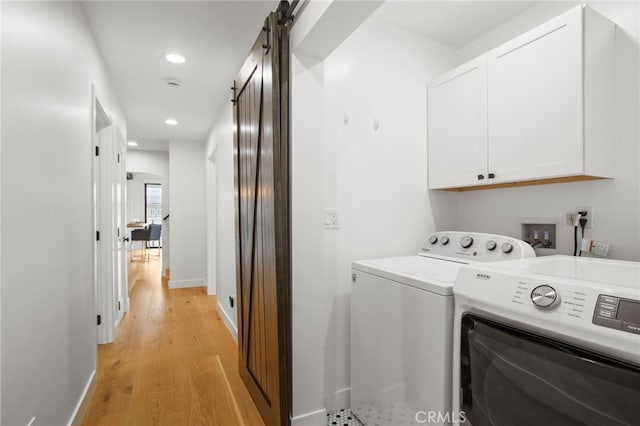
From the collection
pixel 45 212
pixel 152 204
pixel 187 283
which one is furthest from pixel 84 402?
pixel 152 204

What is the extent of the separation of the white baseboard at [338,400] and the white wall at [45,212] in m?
1.36

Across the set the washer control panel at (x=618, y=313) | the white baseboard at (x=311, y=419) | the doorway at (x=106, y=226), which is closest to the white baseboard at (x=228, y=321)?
the doorway at (x=106, y=226)

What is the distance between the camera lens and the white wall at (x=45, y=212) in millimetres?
1104

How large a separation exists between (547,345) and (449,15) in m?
2.15

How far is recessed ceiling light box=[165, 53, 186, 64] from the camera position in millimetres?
2523

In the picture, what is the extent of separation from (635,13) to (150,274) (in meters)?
7.46

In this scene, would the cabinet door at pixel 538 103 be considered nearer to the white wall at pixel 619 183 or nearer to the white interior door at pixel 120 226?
the white wall at pixel 619 183

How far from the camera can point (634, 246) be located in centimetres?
162

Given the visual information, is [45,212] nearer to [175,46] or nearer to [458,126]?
[175,46]

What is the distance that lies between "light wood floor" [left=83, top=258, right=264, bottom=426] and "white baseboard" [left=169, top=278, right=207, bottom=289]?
48.7 inches

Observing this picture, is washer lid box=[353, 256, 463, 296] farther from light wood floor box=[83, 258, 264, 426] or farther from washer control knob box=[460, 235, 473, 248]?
light wood floor box=[83, 258, 264, 426]

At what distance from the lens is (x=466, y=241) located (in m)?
1.99

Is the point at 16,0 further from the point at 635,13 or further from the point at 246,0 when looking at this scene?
the point at 635,13

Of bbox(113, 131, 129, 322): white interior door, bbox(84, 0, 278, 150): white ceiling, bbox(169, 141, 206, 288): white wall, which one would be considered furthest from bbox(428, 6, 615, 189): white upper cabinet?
bbox(169, 141, 206, 288): white wall
